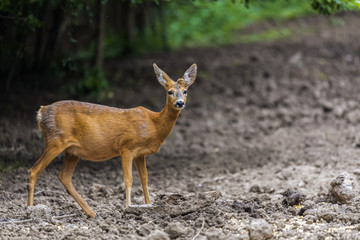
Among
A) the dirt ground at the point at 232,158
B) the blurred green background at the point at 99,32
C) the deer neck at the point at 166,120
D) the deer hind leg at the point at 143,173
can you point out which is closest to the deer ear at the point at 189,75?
the deer neck at the point at 166,120

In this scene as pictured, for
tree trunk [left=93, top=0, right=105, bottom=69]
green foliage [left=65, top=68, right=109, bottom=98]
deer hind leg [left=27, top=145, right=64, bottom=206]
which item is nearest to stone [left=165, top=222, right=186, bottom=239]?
deer hind leg [left=27, top=145, right=64, bottom=206]

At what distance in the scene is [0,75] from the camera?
11.1 m

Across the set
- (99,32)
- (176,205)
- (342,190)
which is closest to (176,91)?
(176,205)

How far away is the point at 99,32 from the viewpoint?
11211 mm

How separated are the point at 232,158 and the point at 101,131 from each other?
Answer: 3.69m

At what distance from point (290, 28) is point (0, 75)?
32.1 feet

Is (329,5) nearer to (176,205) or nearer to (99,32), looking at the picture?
(176,205)

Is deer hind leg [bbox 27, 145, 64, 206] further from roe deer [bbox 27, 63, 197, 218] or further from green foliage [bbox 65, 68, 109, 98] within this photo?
green foliage [bbox 65, 68, 109, 98]

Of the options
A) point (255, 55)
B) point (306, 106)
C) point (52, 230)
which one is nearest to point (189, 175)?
point (52, 230)

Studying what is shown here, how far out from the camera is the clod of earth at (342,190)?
5812mm

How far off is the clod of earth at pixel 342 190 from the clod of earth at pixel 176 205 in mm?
1385

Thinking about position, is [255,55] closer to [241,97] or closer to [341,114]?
[241,97]

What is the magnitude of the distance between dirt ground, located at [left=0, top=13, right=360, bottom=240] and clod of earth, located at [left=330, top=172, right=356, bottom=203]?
0.01 meters

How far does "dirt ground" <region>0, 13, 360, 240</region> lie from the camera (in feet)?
17.4
